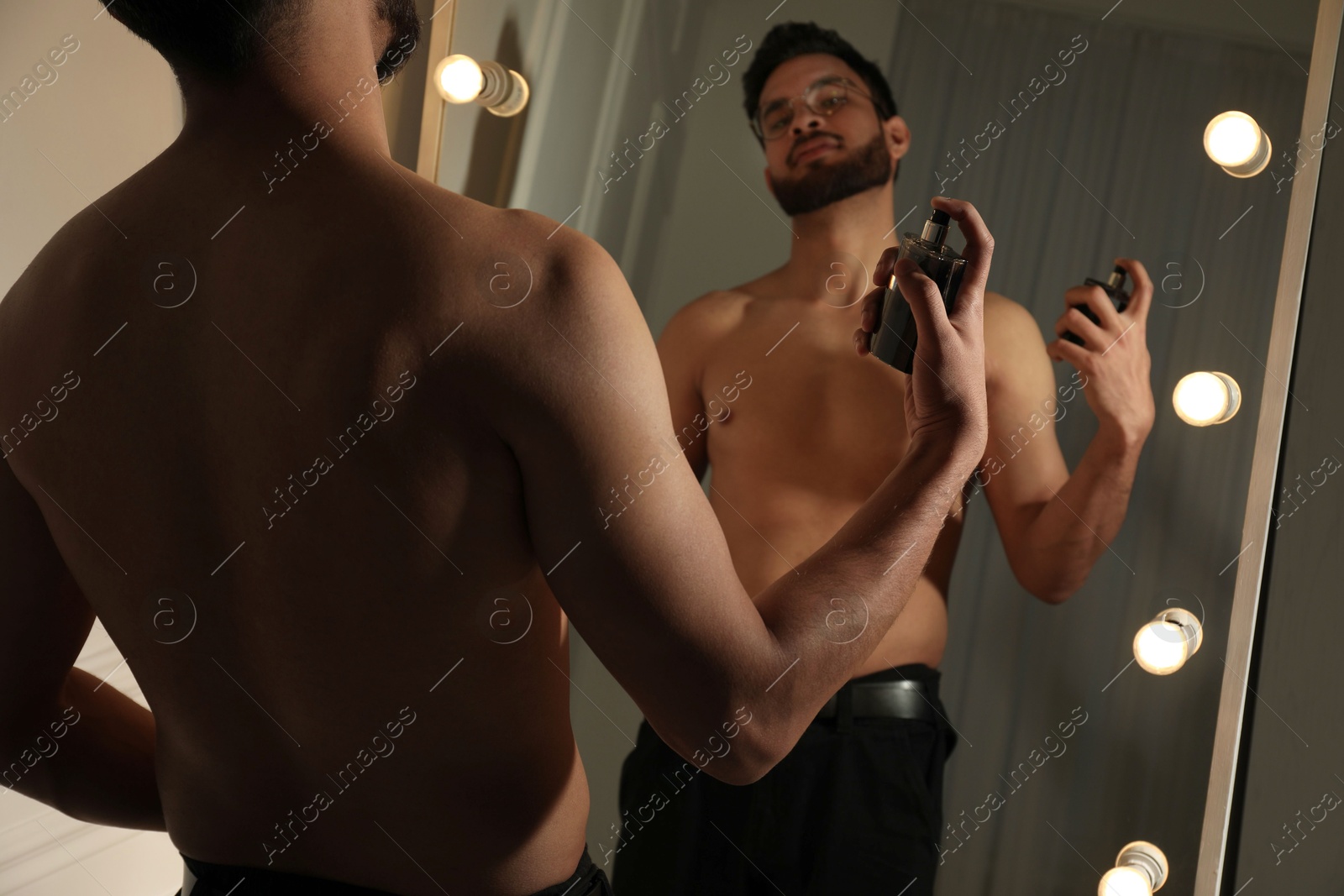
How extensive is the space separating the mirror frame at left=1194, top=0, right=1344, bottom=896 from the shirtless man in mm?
423

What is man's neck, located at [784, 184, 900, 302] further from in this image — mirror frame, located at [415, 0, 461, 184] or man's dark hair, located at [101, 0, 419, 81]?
man's dark hair, located at [101, 0, 419, 81]

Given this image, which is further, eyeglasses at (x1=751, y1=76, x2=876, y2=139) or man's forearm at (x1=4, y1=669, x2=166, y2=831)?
eyeglasses at (x1=751, y1=76, x2=876, y2=139)

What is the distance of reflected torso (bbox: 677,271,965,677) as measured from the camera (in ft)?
2.98

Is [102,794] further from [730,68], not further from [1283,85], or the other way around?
[1283,85]

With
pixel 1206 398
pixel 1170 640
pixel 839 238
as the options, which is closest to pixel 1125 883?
pixel 1170 640

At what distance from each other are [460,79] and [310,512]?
80cm

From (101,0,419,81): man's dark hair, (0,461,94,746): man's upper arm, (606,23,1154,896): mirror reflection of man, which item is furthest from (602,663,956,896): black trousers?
(101,0,419,81): man's dark hair

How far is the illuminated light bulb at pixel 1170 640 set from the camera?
86cm

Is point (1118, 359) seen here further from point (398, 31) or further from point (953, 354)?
point (398, 31)

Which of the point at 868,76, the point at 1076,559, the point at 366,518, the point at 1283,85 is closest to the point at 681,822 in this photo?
the point at 1076,559

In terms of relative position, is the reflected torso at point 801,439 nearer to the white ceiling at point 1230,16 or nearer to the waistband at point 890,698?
the waistband at point 890,698

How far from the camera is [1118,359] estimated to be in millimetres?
869

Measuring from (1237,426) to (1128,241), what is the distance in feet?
0.64

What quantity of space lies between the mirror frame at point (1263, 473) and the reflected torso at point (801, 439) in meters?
0.25
